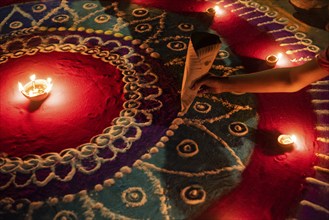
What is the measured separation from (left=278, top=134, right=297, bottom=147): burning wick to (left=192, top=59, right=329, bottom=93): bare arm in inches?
18.1

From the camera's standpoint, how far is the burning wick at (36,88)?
8.73ft

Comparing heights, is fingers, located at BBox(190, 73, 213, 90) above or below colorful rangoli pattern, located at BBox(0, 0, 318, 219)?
above

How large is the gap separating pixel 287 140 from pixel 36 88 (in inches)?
77.7

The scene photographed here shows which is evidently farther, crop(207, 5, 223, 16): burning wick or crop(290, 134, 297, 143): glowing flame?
crop(207, 5, 223, 16): burning wick

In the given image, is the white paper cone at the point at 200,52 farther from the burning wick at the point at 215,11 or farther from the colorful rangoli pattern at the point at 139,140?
the burning wick at the point at 215,11

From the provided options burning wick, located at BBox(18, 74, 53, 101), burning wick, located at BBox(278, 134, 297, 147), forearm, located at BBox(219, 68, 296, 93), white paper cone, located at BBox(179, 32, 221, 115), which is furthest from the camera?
burning wick, located at BBox(18, 74, 53, 101)

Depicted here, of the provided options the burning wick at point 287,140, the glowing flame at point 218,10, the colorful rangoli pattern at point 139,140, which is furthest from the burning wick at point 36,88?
the glowing flame at point 218,10

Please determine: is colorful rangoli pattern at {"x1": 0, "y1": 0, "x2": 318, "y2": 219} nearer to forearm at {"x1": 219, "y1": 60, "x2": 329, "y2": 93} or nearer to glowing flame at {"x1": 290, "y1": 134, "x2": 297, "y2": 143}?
glowing flame at {"x1": 290, "y1": 134, "x2": 297, "y2": 143}

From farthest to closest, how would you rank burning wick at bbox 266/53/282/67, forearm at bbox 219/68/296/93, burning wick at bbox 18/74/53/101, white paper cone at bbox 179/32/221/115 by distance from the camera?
1. burning wick at bbox 266/53/282/67
2. burning wick at bbox 18/74/53/101
3. forearm at bbox 219/68/296/93
4. white paper cone at bbox 179/32/221/115

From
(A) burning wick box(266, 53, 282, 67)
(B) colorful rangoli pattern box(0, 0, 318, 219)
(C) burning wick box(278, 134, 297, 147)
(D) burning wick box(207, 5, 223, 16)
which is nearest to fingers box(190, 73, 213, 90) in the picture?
(B) colorful rangoli pattern box(0, 0, 318, 219)

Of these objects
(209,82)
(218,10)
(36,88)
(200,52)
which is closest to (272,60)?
(218,10)

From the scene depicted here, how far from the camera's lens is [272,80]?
2.05 m

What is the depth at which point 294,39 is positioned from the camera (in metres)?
3.44

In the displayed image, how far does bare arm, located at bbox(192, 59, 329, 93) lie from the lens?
1.95 m
